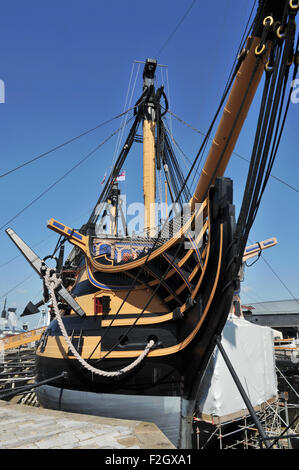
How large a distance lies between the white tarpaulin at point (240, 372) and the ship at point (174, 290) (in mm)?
1544

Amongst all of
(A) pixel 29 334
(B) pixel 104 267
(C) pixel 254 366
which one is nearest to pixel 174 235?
(B) pixel 104 267

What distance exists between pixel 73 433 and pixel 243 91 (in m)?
6.55

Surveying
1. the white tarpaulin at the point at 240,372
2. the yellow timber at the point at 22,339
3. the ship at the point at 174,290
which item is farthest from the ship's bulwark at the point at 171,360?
the yellow timber at the point at 22,339

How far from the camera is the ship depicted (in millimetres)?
5311

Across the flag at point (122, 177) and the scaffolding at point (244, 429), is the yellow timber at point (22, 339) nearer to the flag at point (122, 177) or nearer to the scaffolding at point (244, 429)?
the flag at point (122, 177)

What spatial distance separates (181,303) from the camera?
27.2 feet

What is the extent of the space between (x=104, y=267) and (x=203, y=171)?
415cm

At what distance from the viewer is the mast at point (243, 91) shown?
5.03 metres

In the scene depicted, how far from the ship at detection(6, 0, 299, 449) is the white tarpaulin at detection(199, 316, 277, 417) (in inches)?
60.8

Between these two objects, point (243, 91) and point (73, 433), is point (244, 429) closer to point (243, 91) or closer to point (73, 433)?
point (73, 433)

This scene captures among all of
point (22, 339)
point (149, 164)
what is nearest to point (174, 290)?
point (149, 164)

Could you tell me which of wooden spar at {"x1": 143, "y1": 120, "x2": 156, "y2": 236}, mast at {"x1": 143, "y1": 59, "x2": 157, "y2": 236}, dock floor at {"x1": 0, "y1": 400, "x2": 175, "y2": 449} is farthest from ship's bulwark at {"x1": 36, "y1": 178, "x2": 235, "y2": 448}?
wooden spar at {"x1": 143, "y1": 120, "x2": 156, "y2": 236}

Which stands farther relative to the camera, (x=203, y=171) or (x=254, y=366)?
(x=254, y=366)
